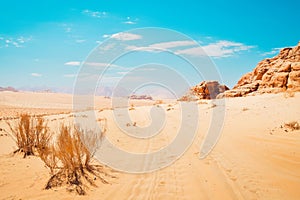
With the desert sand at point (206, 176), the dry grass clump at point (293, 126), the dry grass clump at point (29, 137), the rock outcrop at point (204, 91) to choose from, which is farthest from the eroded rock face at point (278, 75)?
the dry grass clump at point (29, 137)

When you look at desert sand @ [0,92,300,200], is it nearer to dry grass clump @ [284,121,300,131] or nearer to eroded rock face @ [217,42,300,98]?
dry grass clump @ [284,121,300,131]

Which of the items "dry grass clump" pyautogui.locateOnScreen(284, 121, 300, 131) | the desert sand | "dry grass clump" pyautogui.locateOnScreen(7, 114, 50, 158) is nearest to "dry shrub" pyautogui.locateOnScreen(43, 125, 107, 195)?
the desert sand

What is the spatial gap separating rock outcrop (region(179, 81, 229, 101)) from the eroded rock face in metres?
3.39

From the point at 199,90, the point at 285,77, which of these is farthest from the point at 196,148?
the point at 199,90

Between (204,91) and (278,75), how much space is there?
912 centimetres

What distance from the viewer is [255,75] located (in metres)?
24.4

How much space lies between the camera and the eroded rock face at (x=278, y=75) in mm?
16188

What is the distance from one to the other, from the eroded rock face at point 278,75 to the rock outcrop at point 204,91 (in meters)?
3.39

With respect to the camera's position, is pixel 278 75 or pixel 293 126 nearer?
pixel 293 126

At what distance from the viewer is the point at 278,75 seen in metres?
17.7

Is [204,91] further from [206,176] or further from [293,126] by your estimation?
[206,176]

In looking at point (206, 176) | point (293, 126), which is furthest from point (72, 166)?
point (293, 126)

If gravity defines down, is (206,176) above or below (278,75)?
below

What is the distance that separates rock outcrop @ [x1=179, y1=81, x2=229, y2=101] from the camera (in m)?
25.6
